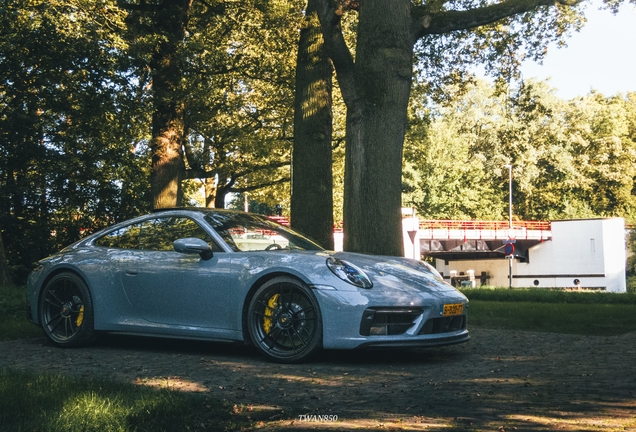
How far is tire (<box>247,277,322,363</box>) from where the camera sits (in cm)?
688

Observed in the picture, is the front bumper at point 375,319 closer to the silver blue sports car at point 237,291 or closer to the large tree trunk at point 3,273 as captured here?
the silver blue sports car at point 237,291

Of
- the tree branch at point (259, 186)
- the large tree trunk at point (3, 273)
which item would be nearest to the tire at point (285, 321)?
the large tree trunk at point (3, 273)

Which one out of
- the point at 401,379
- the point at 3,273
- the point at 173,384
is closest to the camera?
the point at 173,384

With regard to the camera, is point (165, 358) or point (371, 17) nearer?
point (165, 358)

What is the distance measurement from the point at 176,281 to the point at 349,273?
1.70 metres

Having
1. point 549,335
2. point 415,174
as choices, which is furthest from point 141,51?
point 415,174

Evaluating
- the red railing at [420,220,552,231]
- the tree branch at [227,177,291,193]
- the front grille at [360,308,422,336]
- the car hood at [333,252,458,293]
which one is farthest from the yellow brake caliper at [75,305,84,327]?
the red railing at [420,220,552,231]

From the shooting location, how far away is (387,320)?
6816mm

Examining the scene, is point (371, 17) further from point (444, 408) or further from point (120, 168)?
point (120, 168)

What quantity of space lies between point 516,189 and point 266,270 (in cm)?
6974

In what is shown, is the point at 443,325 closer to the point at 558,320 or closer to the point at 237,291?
the point at 237,291

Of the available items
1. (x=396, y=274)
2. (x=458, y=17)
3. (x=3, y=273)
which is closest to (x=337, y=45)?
(x=458, y=17)

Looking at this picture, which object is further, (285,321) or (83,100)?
(83,100)

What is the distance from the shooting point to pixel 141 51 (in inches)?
715
